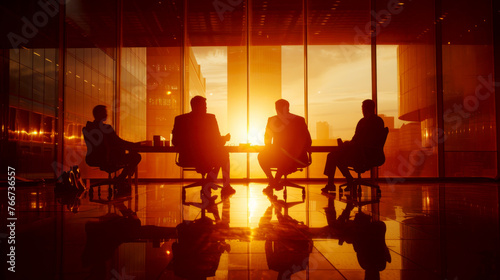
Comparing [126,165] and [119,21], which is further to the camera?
[119,21]

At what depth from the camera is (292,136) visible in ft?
14.8

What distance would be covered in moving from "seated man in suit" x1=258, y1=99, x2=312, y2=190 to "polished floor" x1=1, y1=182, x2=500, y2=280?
1428 mm

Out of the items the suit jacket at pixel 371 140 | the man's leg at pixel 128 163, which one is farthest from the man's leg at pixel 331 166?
the man's leg at pixel 128 163

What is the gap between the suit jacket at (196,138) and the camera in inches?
165

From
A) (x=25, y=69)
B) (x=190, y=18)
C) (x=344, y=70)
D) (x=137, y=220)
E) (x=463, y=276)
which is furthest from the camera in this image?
(x=25, y=69)

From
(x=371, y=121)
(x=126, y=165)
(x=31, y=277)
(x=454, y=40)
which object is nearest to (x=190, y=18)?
(x=126, y=165)

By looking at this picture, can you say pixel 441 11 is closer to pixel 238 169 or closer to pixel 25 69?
pixel 238 169

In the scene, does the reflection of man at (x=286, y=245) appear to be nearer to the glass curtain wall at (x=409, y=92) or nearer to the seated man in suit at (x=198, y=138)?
the seated man in suit at (x=198, y=138)

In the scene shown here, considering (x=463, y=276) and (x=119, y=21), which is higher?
(x=119, y=21)

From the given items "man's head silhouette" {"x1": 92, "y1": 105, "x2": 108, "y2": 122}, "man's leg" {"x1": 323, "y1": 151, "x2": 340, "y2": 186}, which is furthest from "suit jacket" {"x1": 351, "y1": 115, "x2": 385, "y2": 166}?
"man's head silhouette" {"x1": 92, "y1": 105, "x2": 108, "y2": 122}

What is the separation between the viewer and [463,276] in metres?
1.30

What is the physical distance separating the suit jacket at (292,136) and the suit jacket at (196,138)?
0.90 m

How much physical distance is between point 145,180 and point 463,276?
754 cm

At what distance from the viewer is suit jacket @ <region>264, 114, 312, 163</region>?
453cm
